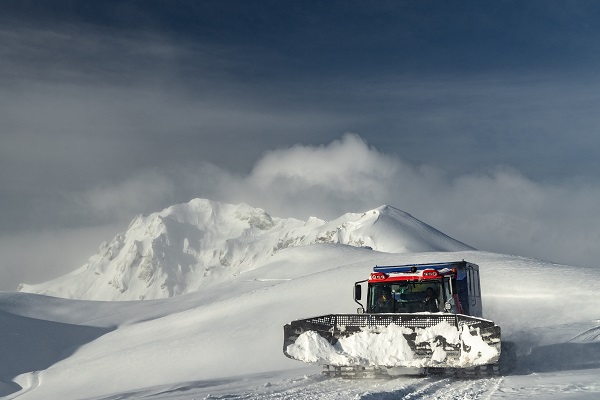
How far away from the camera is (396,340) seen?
39.7 ft

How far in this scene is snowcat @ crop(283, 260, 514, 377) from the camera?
11.5m

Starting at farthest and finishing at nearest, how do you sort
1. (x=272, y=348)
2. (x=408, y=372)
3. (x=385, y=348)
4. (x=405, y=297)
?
(x=272, y=348) < (x=405, y=297) < (x=385, y=348) < (x=408, y=372)

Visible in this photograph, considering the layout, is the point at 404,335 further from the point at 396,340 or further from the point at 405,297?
the point at 405,297

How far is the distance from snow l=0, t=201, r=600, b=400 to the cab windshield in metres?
1.51

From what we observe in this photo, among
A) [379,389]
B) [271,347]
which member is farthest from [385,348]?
[271,347]

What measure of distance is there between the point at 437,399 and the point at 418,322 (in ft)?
8.92

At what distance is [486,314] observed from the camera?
71.4ft

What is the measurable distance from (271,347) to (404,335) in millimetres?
8219

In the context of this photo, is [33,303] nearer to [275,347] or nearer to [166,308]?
[166,308]

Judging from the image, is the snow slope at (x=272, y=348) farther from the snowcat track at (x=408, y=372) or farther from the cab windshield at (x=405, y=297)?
the cab windshield at (x=405, y=297)

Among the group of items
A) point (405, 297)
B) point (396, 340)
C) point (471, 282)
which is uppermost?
point (471, 282)

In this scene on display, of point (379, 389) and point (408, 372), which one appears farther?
point (408, 372)

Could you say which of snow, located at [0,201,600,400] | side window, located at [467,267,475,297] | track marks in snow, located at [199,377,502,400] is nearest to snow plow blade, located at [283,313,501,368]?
snow, located at [0,201,600,400]

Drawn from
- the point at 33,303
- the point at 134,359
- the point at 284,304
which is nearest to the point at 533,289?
the point at 284,304
